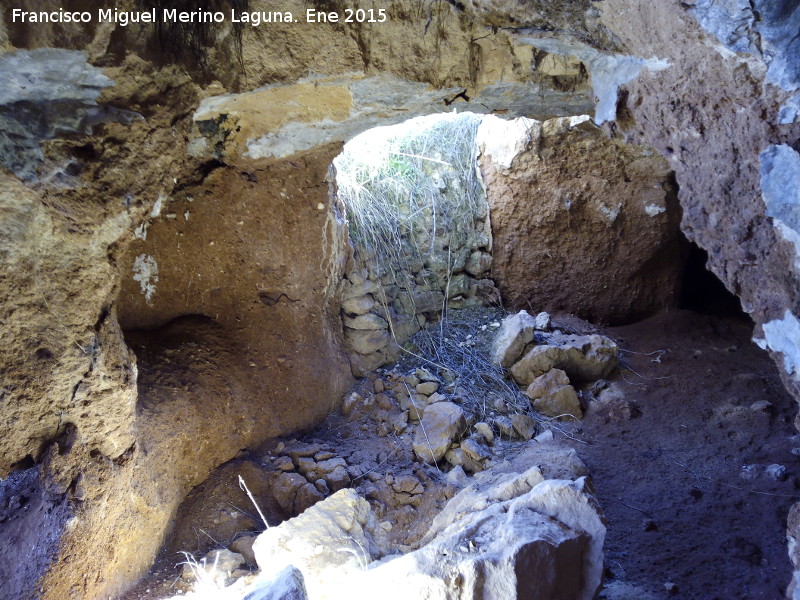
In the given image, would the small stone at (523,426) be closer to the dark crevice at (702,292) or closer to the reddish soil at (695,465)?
the reddish soil at (695,465)

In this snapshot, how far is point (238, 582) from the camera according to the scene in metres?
2.28

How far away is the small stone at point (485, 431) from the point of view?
10.1 ft

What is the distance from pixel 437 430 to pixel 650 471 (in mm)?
959

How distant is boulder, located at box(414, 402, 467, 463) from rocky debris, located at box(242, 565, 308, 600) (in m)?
1.18

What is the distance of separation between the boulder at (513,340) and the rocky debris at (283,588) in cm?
194

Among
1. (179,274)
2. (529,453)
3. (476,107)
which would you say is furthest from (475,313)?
(179,274)

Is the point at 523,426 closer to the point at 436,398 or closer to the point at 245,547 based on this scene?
the point at 436,398

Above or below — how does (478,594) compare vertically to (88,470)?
below

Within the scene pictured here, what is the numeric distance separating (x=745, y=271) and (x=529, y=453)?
54.7 inches

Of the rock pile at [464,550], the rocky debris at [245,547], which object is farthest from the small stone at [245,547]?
the rock pile at [464,550]

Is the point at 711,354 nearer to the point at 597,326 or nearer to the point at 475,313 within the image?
the point at 597,326

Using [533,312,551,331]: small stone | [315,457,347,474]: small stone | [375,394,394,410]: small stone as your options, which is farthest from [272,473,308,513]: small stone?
[533,312,551,331]: small stone

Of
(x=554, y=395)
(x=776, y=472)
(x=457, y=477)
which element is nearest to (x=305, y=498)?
(x=457, y=477)

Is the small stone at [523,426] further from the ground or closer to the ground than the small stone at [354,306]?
closer to the ground
